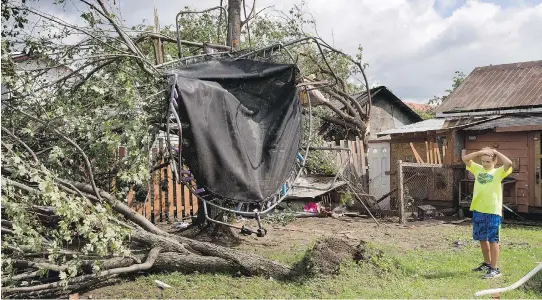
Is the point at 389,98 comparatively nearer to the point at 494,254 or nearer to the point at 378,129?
the point at 378,129

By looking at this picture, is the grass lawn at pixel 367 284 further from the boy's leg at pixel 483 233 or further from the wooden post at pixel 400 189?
the wooden post at pixel 400 189

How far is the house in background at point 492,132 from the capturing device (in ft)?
41.1

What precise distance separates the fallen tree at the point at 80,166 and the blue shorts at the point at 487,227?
2.32 meters

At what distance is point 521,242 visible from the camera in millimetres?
9180

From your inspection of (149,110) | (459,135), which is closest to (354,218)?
(459,135)

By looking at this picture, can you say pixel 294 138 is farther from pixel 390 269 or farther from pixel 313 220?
pixel 313 220

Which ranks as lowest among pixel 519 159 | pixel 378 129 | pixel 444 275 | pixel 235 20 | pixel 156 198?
pixel 444 275

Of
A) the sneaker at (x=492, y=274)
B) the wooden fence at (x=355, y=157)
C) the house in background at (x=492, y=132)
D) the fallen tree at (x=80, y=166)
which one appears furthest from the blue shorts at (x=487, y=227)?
the wooden fence at (x=355, y=157)

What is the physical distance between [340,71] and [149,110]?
1108cm

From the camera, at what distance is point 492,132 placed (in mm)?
13227

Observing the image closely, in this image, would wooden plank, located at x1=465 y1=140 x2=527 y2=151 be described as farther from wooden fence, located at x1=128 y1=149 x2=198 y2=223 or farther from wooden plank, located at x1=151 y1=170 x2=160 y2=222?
wooden plank, located at x1=151 y1=170 x2=160 y2=222

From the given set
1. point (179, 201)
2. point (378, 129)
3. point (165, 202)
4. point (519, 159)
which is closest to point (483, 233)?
point (179, 201)

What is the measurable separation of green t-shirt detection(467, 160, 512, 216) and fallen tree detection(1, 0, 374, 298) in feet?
7.99

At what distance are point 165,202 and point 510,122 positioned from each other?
8.36m
